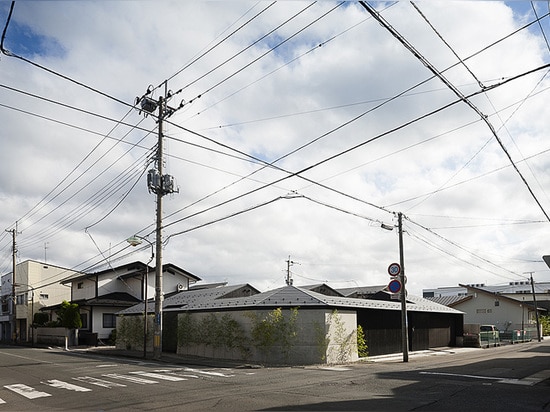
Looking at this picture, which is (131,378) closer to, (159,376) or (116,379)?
(116,379)

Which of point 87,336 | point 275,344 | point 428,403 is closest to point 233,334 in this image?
point 275,344

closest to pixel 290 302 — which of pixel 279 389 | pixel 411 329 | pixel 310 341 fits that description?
pixel 310 341

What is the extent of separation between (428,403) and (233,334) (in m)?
16.4

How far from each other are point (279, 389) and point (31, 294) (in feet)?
179

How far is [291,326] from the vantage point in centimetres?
2489

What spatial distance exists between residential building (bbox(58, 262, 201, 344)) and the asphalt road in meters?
24.5

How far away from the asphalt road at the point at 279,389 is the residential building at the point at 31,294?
4249 cm

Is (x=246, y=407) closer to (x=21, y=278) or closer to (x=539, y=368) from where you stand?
(x=539, y=368)

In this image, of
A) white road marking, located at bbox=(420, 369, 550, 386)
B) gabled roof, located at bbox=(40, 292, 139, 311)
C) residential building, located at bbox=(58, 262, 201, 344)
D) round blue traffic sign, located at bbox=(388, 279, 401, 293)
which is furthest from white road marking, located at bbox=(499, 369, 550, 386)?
gabled roof, located at bbox=(40, 292, 139, 311)

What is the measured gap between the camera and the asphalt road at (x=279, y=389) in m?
11.7

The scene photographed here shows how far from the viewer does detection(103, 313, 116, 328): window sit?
4569cm

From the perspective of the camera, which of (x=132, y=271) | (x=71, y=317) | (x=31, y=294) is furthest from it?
(x=31, y=294)

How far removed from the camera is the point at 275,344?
2514 centimetres

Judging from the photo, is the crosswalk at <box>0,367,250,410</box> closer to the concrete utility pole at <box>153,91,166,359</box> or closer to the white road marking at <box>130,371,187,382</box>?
the white road marking at <box>130,371,187,382</box>
